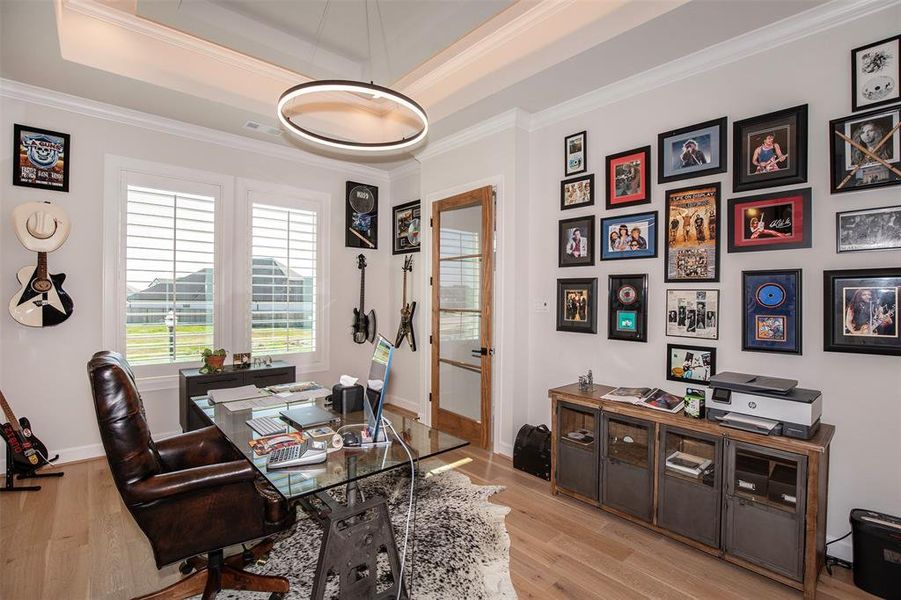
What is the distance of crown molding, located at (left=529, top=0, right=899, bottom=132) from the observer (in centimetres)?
228

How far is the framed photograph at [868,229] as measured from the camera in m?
2.14

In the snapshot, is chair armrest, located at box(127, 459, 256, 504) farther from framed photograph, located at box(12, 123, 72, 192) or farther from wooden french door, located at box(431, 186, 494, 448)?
framed photograph, located at box(12, 123, 72, 192)

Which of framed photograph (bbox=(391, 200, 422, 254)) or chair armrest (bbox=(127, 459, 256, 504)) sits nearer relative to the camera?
chair armrest (bbox=(127, 459, 256, 504))

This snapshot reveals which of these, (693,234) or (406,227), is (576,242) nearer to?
(693,234)

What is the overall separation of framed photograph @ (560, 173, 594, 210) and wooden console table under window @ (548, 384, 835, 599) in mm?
1531

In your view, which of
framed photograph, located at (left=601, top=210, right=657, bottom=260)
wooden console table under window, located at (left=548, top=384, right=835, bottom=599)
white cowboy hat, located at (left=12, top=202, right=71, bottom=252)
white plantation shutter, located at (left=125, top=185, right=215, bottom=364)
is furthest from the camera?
white plantation shutter, located at (left=125, top=185, right=215, bottom=364)

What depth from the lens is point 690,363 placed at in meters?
2.84

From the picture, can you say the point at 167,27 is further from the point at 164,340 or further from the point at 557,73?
the point at 557,73

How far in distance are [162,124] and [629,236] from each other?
4228 mm

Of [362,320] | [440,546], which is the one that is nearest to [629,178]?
[440,546]

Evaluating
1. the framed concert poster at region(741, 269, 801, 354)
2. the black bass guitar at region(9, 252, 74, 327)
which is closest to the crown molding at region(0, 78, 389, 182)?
the black bass guitar at region(9, 252, 74, 327)

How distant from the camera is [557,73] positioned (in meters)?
3.07

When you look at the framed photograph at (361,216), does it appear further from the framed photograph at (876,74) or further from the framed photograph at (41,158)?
the framed photograph at (876,74)

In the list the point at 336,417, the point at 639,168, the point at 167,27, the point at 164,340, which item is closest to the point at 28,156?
the point at 167,27
